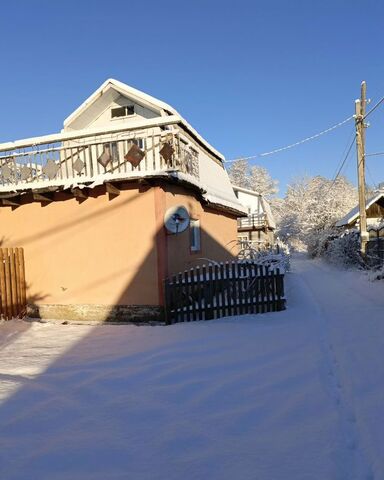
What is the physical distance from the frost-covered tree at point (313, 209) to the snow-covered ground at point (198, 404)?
916 inches

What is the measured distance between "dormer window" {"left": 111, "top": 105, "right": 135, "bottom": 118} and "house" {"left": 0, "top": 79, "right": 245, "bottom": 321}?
6.05 metres

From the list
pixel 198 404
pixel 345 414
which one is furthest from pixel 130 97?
pixel 345 414

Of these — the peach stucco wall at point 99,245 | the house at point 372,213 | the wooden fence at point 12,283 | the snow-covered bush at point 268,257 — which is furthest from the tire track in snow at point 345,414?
the house at point 372,213

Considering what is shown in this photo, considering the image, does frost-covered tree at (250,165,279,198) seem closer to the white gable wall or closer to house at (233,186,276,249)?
house at (233,186,276,249)

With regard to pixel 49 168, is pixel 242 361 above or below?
below

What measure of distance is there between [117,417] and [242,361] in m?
2.11

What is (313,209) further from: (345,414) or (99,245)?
(345,414)

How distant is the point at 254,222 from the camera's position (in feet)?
96.2

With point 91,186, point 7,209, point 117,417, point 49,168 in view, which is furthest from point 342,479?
point 7,209

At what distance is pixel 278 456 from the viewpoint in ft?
8.54

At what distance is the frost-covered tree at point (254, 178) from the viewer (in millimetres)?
57625

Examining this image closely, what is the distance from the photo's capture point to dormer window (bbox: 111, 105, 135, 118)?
1379 centimetres

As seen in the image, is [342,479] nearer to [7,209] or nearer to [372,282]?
[7,209]

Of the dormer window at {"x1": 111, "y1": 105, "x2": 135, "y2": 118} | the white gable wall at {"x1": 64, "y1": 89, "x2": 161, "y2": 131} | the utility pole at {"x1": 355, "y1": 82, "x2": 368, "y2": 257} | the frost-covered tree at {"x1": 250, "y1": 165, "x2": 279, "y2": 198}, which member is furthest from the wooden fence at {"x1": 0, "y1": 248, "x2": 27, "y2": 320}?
the frost-covered tree at {"x1": 250, "y1": 165, "x2": 279, "y2": 198}
